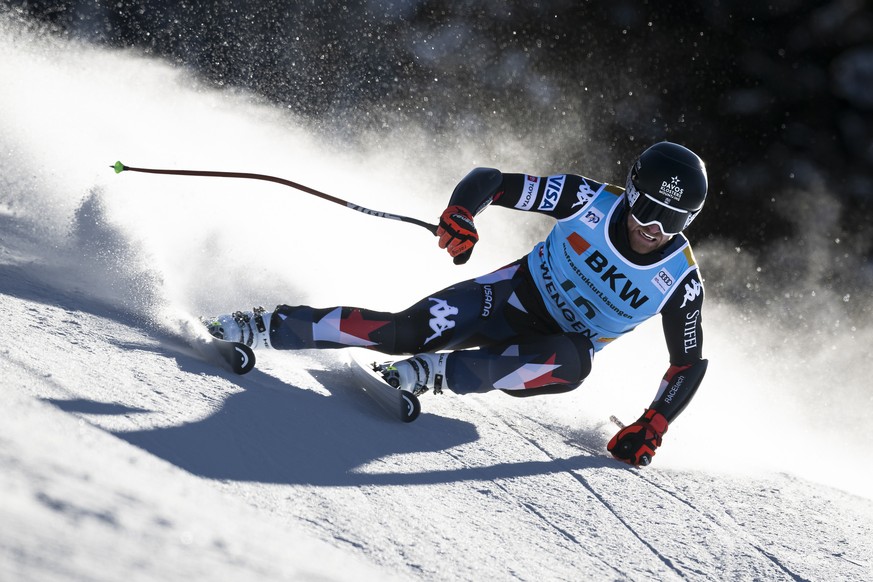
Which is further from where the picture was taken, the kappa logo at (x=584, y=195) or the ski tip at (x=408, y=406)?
the kappa logo at (x=584, y=195)

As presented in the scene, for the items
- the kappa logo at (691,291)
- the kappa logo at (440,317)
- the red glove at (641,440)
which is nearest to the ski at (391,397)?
the kappa logo at (440,317)

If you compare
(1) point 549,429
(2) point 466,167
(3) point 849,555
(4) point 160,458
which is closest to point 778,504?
(3) point 849,555

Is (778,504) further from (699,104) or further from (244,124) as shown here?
(699,104)

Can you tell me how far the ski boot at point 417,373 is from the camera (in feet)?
10.5

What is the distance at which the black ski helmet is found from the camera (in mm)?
3234

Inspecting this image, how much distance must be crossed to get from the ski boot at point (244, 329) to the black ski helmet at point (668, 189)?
138cm

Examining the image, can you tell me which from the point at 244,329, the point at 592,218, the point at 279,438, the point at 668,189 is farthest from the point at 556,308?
the point at 279,438

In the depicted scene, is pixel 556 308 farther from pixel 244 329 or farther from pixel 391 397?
pixel 244 329

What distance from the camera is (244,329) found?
10.1ft

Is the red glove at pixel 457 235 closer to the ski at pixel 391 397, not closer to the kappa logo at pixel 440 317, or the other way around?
the kappa logo at pixel 440 317

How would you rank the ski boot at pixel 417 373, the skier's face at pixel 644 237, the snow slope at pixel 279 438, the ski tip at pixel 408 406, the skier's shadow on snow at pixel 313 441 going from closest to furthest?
the snow slope at pixel 279 438
the skier's shadow on snow at pixel 313 441
the ski tip at pixel 408 406
the ski boot at pixel 417 373
the skier's face at pixel 644 237

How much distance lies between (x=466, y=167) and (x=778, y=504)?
20.6 ft

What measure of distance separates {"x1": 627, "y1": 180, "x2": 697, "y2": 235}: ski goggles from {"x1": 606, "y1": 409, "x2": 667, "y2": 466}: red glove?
2.29 ft

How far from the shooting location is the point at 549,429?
3619mm
